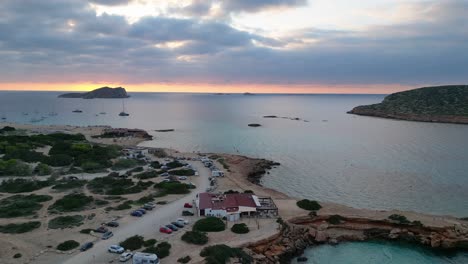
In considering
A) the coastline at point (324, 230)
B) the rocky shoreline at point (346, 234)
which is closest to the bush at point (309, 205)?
the coastline at point (324, 230)

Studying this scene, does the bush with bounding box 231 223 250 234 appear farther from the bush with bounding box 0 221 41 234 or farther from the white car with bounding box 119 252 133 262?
the bush with bounding box 0 221 41 234

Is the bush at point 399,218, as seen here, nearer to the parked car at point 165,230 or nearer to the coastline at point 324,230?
the coastline at point 324,230

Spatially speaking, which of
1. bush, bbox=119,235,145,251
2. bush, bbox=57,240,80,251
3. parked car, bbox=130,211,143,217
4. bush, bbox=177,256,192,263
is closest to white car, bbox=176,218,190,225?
parked car, bbox=130,211,143,217

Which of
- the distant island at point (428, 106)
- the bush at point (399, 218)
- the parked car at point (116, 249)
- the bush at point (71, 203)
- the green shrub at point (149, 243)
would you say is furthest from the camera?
the distant island at point (428, 106)

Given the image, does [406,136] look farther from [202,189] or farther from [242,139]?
[202,189]

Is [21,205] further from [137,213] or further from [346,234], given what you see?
Answer: [346,234]

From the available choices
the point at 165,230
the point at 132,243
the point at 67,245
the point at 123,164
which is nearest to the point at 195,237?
the point at 165,230

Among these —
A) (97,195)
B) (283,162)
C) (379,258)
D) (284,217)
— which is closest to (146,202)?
(97,195)
